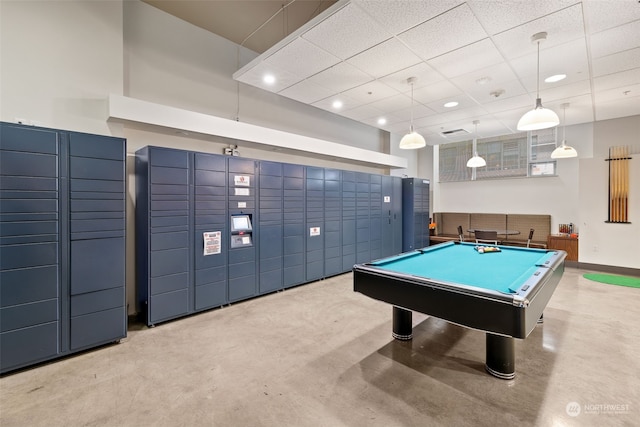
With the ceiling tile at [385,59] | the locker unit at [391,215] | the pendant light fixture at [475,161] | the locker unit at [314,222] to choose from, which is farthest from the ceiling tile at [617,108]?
the locker unit at [314,222]

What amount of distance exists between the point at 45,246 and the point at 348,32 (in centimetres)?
357

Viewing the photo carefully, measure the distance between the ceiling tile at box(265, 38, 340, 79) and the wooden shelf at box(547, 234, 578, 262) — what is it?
248 inches

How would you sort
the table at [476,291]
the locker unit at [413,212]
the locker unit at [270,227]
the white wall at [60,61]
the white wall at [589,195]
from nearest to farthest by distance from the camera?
the table at [476,291] < the white wall at [60,61] < the locker unit at [270,227] < the white wall at [589,195] < the locker unit at [413,212]

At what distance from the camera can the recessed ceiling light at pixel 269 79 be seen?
4.03 m

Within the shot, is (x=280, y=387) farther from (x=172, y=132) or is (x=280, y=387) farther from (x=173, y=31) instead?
(x=173, y=31)

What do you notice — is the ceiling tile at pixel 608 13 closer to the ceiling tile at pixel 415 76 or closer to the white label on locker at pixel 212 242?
the ceiling tile at pixel 415 76

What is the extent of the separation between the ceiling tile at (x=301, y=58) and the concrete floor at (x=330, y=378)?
3.29m

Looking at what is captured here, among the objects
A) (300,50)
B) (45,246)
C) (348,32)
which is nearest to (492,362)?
(348,32)

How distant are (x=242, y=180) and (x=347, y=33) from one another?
91.5 inches

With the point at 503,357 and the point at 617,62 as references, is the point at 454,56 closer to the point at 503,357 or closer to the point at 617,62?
the point at 617,62

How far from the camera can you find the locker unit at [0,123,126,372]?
94.6 inches

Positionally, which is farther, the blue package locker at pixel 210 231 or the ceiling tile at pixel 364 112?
the ceiling tile at pixel 364 112

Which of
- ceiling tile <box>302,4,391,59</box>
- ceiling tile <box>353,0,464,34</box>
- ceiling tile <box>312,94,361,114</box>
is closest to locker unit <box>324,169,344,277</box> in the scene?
ceiling tile <box>312,94,361,114</box>

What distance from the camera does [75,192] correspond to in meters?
2.69
